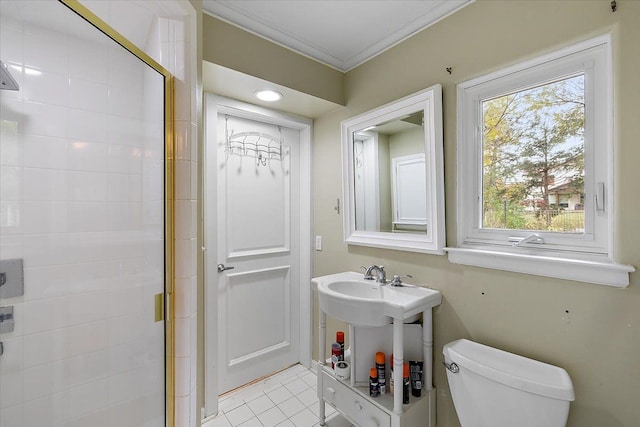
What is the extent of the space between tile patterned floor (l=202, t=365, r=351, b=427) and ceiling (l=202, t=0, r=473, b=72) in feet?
7.39

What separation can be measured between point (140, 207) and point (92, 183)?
186mm

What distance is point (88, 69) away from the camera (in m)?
1.12

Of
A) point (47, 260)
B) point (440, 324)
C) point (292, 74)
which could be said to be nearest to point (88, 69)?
point (47, 260)

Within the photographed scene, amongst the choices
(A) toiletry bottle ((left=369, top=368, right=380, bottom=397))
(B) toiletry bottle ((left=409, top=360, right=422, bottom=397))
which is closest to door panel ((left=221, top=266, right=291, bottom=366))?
(A) toiletry bottle ((left=369, top=368, right=380, bottom=397))

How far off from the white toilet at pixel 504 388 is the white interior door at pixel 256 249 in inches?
52.6

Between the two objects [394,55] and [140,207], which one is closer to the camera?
[140,207]

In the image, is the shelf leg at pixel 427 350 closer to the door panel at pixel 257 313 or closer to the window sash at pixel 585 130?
the window sash at pixel 585 130

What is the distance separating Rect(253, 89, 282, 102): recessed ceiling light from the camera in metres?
1.82

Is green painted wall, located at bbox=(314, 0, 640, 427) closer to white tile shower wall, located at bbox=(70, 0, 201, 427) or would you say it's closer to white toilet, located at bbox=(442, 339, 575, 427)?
white toilet, located at bbox=(442, 339, 575, 427)

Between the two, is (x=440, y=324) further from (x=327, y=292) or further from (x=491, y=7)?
(x=491, y=7)

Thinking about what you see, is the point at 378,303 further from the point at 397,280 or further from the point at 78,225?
the point at 78,225

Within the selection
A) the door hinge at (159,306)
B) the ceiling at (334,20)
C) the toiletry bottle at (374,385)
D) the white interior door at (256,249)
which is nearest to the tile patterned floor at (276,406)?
the white interior door at (256,249)

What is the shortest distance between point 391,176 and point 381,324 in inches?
34.3

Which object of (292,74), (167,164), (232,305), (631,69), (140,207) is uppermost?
(292,74)
